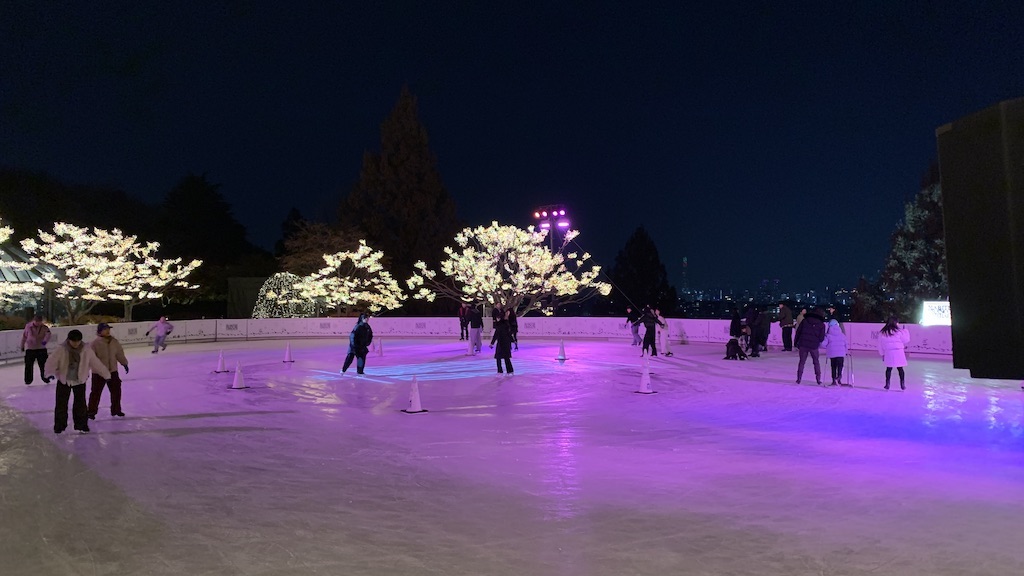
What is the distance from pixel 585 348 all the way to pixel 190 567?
2277 cm

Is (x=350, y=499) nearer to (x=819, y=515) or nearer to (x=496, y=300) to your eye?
(x=819, y=515)

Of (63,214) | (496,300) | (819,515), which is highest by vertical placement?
(63,214)

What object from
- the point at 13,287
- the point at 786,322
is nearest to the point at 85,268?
the point at 13,287

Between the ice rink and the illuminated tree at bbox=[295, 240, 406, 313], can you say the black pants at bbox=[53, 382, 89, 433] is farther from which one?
the illuminated tree at bbox=[295, 240, 406, 313]

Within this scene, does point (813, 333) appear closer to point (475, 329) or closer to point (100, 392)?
point (475, 329)

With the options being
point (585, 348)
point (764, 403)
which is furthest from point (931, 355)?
point (764, 403)

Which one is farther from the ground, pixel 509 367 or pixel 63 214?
pixel 63 214

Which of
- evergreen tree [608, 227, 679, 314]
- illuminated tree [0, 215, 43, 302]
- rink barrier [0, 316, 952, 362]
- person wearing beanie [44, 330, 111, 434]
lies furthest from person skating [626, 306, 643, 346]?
illuminated tree [0, 215, 43, 302]

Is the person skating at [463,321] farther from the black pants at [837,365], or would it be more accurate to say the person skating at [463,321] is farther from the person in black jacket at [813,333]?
the black pants at [837,365]

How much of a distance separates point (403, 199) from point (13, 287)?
26.6 metres

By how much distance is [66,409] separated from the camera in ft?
33.8

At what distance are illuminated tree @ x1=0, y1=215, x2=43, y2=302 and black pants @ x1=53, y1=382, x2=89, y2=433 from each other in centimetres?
3059

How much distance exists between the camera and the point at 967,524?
581 cm

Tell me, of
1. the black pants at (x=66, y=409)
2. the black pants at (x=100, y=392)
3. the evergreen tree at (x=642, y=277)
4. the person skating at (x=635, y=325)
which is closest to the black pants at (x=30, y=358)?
the black pants at (x=100, y=392)
